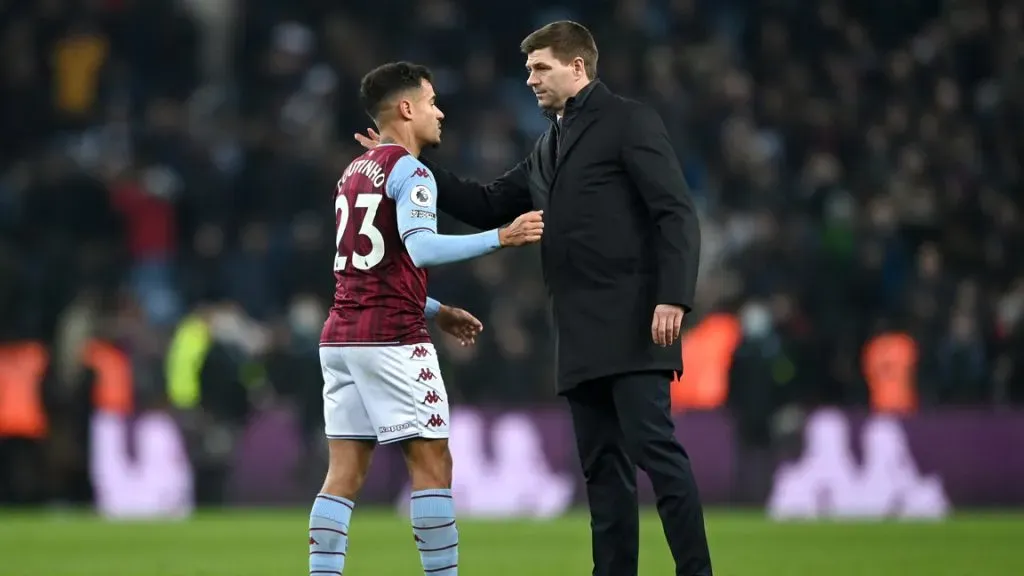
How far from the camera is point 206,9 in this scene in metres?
21.8

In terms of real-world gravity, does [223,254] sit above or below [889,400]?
above

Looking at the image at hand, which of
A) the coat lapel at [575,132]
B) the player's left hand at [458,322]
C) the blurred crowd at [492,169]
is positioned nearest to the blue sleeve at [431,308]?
the player's left hand at [458,322]

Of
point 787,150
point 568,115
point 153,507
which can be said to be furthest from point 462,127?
point 568,115

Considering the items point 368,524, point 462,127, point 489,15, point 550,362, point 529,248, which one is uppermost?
point 489,15

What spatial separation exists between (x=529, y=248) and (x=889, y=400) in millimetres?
3898

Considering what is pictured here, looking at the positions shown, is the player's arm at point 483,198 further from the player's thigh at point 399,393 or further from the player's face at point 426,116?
the player's thigh at point 399,393

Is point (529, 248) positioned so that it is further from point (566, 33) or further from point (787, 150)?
point (566, 33)

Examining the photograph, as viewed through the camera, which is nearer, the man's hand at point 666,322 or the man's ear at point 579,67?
the man's hand at point 666,322

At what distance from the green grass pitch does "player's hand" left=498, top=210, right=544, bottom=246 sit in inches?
128

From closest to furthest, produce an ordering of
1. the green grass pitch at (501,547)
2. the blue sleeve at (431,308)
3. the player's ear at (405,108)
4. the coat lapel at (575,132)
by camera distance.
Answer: the player's ear at (405,108), the coat lapel at (575,132), the blue sleeve at (431,308), the green grass pitch at (501,547)

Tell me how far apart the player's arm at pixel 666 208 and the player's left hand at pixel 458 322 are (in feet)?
2.90

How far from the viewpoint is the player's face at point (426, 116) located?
7191 mm

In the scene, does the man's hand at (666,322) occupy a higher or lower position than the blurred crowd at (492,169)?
lower

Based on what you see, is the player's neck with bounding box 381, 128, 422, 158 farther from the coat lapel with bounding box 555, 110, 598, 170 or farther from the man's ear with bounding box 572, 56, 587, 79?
the man's ear with bounding box 572, 56, 587, 79
